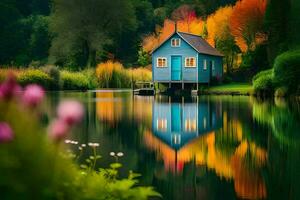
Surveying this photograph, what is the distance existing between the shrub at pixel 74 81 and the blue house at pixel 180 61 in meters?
7.96

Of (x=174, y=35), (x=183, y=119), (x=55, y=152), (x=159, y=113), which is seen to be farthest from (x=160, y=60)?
(x=55, y=152)

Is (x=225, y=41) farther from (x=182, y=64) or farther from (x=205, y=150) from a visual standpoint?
(x=205, y=150)

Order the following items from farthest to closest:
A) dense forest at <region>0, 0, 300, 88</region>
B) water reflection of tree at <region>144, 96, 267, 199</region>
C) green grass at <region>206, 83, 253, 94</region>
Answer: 1. dense forest at <region>0, 0, 300, 88</region>
2. green grass at <region>206, 83, 253, 94</region>
3. water reflection of tree at <region>144, 96, 267, 199</region>

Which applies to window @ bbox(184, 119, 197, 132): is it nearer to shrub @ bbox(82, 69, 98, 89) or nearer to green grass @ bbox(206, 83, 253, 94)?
green grass @ bbox(206, 83, 253, 94)

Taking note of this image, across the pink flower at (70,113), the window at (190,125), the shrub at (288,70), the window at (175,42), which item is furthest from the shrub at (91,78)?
the pink flower at (70,113)

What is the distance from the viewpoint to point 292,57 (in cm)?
3634

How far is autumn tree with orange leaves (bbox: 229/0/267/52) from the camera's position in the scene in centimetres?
4941

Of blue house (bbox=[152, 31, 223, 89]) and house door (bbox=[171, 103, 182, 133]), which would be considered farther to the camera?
blue house (bbox=[152, 31, 223, 89])

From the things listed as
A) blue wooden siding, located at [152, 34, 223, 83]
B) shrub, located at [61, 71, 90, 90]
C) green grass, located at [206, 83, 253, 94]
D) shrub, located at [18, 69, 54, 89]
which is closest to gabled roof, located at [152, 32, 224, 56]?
blue wooden siding, located at [152, 34, 223, 83]

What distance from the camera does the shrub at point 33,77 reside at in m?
44.5

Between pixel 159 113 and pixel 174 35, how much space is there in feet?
72.0

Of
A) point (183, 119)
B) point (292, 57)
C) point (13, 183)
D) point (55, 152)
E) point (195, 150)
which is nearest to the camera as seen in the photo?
point (13, 183)

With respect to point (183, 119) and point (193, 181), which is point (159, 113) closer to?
point (183, 119)

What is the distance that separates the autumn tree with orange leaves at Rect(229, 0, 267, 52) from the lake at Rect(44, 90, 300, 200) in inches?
1028
